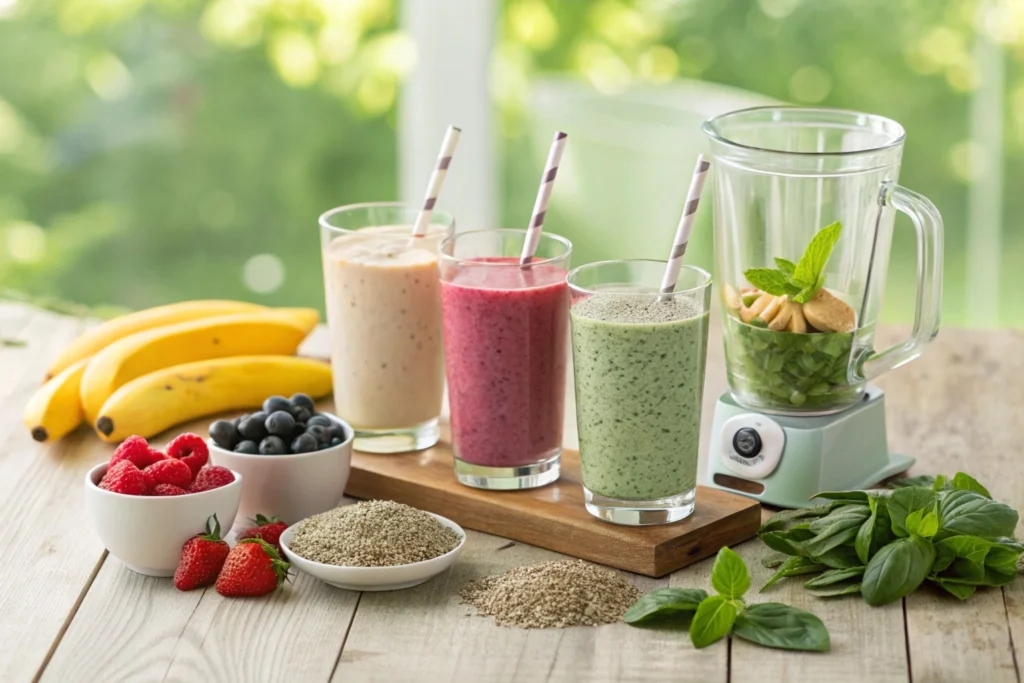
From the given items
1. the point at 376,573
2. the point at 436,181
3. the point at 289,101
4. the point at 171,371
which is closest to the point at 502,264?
the point at 436,181

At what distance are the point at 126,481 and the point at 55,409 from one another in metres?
0.53

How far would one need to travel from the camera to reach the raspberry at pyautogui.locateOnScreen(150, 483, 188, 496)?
1.46 m

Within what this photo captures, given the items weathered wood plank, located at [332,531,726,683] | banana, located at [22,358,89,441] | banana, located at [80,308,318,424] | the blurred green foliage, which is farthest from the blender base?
the blurred green foliage

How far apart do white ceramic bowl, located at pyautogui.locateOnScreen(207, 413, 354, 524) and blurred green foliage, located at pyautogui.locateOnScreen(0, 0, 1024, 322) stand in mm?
2082

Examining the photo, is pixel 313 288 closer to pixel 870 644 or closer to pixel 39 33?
pixel 39 33

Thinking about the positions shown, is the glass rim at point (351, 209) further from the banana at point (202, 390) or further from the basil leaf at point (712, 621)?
the basil leaf at point (712, 621)

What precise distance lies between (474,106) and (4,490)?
6.13 ft

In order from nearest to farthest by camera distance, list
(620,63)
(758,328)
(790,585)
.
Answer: (790,585) < (758,328) < (620,63)

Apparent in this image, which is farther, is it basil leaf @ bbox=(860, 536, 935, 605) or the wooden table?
basil leaf @ bbox=(860, 536, 935, 605)

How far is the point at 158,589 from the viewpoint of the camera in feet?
4.83

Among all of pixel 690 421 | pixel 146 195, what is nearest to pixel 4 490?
→ pixel 690 421

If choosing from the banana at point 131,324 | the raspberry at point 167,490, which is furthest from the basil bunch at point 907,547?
the banana at point 131,324

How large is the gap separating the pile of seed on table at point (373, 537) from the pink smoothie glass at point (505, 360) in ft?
0.54

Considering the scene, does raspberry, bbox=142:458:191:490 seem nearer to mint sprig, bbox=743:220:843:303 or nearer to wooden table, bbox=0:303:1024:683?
wooden table, bbox=0:303:1024:683
